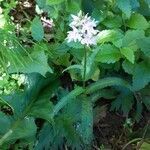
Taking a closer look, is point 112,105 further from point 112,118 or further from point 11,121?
point 11,121

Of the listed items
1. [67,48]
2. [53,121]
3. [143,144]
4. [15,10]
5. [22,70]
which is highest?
[15,10]

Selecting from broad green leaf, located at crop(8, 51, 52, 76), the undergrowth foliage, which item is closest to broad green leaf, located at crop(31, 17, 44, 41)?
the undergrowth foliage

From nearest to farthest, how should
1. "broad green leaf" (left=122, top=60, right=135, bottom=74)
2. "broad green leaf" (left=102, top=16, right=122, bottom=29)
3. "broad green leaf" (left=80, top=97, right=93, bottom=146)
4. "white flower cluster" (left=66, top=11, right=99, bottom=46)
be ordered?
"white flower cluster" (left=66, top=11, right=99, bottom=46), "broad green leaf" (left=80, top=97, right=93, bottom=146), "broad green leaf" (left=122, top=60, right=135, bottom=74), "broad green leaf" (left=102, top=16, right=122, bottom=29)

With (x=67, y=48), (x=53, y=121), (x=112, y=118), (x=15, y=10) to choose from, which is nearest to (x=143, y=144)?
(x=112, y=118)

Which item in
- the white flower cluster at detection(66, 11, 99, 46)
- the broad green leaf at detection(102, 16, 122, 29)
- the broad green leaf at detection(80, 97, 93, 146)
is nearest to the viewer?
the white flower cluster at detection(66, 11, 99, 46)

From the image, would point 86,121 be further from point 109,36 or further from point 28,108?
point 109,36

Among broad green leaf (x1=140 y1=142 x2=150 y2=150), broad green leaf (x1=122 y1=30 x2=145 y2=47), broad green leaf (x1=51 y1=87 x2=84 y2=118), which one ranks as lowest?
broad green leaf (x1=140 y1=142 x2=150 y2=150)

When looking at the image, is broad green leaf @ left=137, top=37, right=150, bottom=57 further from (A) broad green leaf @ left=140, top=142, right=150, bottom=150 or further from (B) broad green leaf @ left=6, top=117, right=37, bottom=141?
(B) broad green leaf @ left=6, top=117, right=37, bottom=141

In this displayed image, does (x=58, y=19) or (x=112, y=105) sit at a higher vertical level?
(x=58, y=19)
